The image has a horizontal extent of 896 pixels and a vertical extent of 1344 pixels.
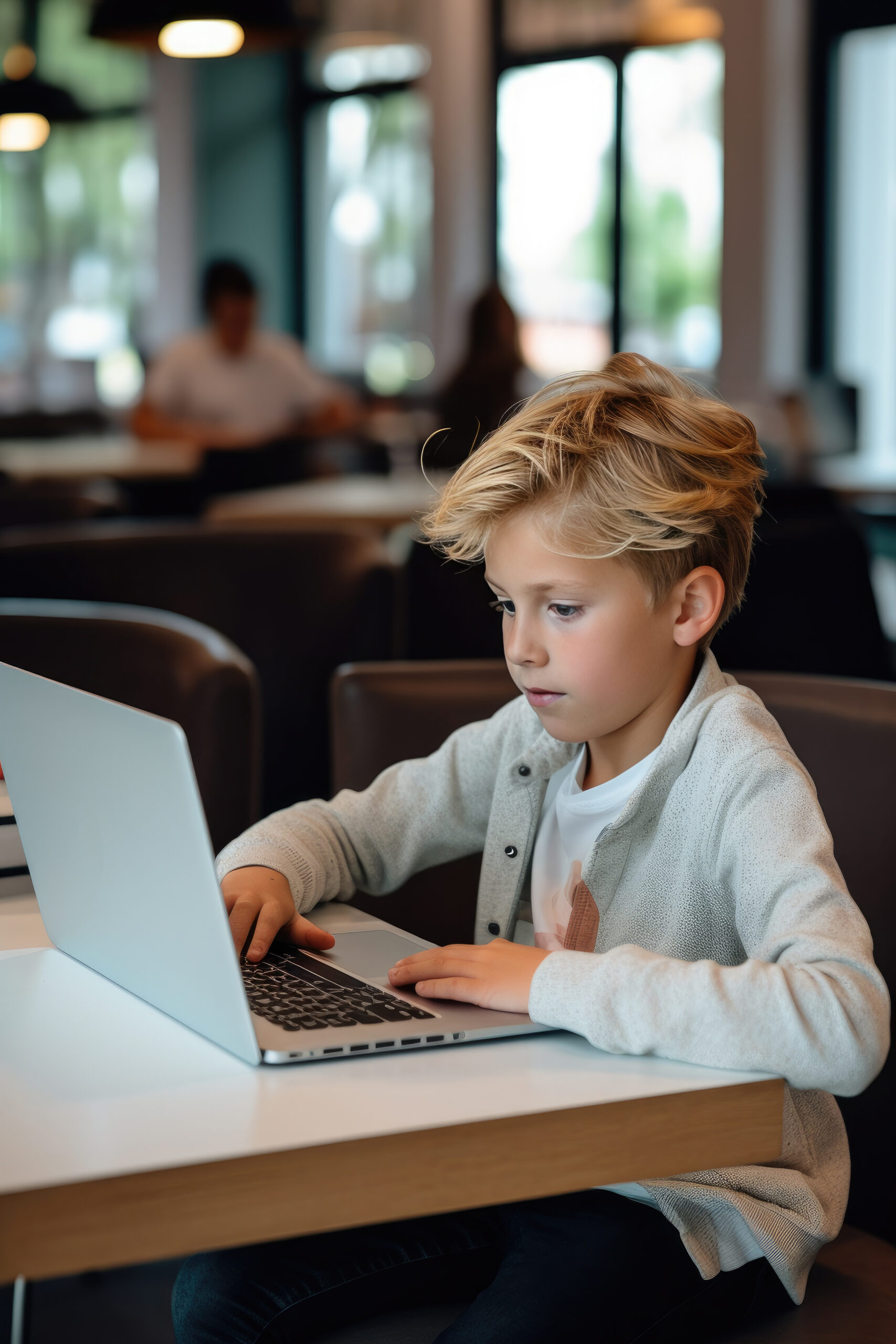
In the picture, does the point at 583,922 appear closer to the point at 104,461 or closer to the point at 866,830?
the point at 866,830

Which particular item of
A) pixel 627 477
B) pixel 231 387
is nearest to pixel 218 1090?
pixel 627 477

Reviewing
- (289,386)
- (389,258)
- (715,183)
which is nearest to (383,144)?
(389,258)

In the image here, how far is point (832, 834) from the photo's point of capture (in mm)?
1219

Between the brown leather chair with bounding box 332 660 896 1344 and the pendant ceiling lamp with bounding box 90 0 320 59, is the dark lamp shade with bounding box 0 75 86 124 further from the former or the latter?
the brown leather chair with bounding box 332 660 896 1344

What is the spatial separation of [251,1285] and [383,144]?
882cm

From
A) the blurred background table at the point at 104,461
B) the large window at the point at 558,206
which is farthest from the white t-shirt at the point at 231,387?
the large window at the point at 558,206

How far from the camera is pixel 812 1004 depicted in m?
0.81

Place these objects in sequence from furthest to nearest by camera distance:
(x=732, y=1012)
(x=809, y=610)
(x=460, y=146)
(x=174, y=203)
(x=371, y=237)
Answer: (x=174, y=203), (x=371, y=237), (x=460, y=146), (x=809, y=610), (x=732, y=1012)

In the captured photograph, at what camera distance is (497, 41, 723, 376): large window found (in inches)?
302

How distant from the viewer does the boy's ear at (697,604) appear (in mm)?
1106

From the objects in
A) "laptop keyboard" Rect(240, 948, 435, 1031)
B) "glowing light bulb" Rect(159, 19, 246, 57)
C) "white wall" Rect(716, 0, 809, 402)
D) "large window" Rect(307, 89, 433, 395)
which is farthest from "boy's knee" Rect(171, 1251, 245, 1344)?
"large window" Rect(307, 89, 433, 395)

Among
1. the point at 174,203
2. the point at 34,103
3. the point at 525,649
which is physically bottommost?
the point at 525,649

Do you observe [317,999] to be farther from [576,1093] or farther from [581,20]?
[581,20]

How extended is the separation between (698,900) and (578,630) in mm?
205
